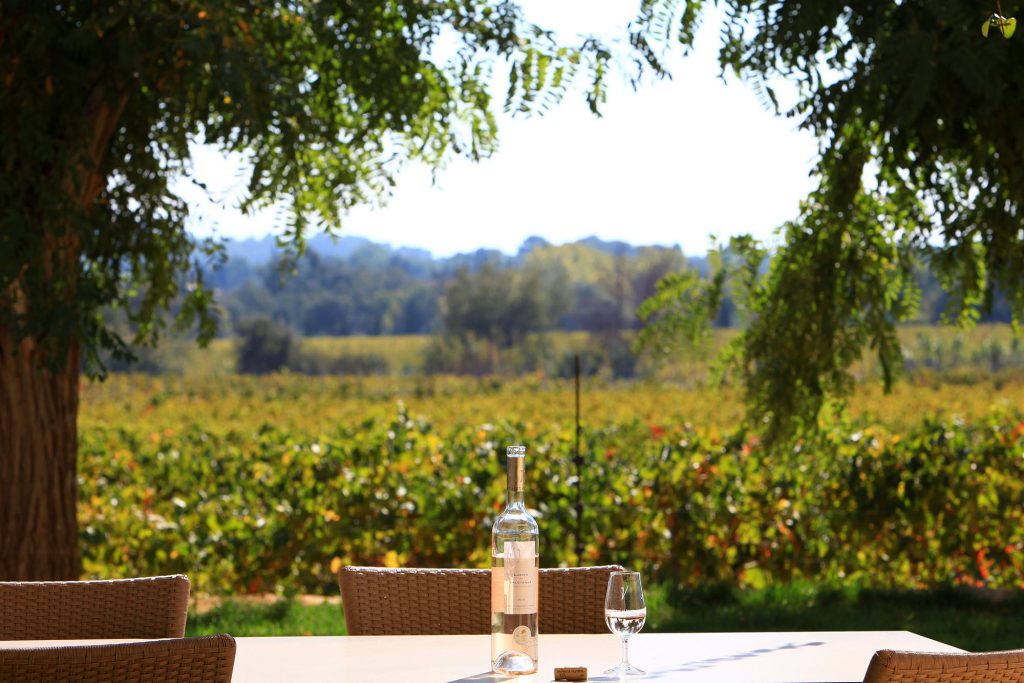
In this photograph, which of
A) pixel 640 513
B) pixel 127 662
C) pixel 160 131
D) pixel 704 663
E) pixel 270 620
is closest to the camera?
pixel 127 662

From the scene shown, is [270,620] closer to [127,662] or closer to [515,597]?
[515,597]

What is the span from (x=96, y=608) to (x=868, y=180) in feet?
12.7

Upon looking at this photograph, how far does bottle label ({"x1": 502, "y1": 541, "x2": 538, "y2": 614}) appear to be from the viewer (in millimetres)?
2062

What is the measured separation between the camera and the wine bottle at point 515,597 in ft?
6.77

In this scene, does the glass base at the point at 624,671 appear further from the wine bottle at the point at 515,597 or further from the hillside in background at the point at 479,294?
the hillside in background at the point at 479,294

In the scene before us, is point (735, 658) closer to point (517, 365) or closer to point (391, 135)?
point (391, 135)

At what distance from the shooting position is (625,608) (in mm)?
2094

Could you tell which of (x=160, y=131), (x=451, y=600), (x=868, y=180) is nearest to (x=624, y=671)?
(x=451, y=600)

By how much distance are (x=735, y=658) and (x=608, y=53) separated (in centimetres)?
332

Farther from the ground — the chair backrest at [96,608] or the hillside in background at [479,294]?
the hillside in background at [479,294]

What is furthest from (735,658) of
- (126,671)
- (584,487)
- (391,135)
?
(584,487)

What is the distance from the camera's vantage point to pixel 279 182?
5.27 m

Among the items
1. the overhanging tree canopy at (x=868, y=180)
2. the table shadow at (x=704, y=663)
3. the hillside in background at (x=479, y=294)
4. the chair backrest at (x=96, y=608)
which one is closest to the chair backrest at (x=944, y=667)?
the table shadow at (x=704, y=663)

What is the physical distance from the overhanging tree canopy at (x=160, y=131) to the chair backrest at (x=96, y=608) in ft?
5.75
